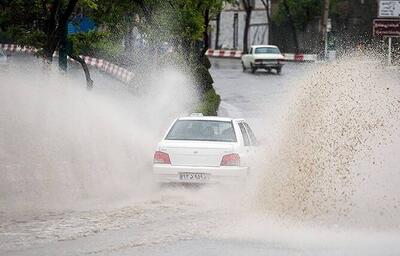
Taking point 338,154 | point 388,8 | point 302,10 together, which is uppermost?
point 388,8

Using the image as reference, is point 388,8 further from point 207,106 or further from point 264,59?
point 207,106

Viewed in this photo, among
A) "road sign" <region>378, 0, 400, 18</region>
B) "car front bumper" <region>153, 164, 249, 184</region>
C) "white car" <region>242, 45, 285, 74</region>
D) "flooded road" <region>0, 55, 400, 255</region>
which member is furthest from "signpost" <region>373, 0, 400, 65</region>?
"car front bumper" <region>153, 164, 249, 184</region>

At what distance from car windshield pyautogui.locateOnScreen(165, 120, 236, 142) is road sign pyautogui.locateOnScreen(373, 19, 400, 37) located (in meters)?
28.1

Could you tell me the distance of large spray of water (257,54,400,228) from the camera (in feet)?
44.4

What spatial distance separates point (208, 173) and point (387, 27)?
96.7 feet

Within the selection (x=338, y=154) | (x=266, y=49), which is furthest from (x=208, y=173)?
(x=266, y=49)

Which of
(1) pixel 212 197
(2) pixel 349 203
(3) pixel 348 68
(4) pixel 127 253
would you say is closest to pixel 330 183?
(2) pixel 349 203

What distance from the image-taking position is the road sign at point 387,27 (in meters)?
43.3

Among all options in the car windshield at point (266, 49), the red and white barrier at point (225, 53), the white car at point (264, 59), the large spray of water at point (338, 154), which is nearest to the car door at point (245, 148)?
the large spray of water at point (338, 154)

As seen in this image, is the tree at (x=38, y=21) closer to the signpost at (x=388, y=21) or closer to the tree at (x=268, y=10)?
the signpost at (x=388, y=21)

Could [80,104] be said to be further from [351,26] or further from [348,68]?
[351,26]

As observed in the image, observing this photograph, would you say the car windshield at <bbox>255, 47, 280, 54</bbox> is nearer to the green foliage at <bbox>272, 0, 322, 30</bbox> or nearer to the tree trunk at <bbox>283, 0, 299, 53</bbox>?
the tree trunk at <bbox>283, 0, 299, 53</bbox>

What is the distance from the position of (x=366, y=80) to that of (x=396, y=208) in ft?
10.6

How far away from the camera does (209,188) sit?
1553 centimetres
